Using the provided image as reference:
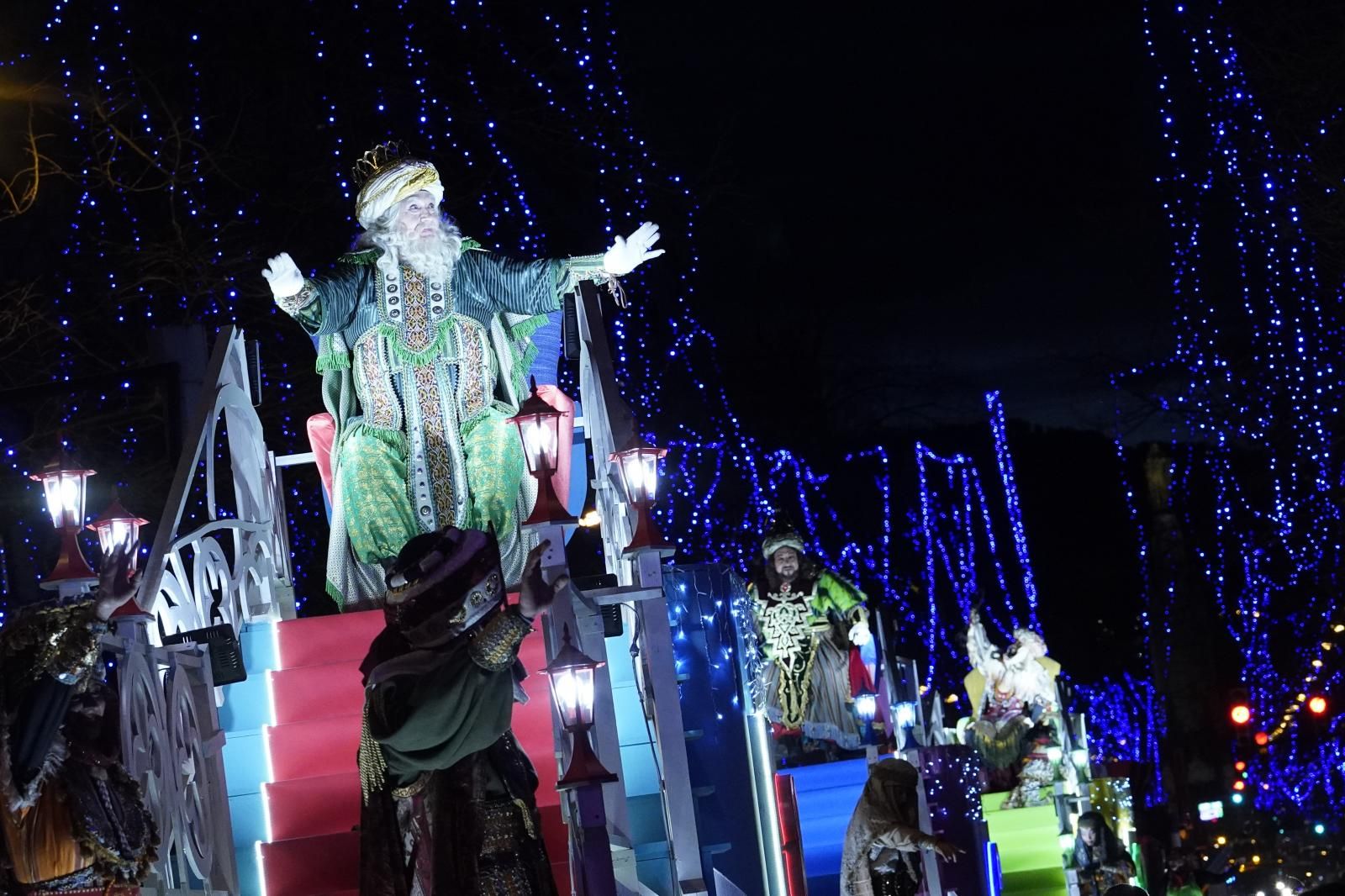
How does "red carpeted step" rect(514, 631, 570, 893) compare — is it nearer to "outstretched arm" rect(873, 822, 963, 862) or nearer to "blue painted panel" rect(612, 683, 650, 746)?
"blue painted panel" rect(612, 683, 650, 746)

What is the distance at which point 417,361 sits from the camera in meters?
9.84

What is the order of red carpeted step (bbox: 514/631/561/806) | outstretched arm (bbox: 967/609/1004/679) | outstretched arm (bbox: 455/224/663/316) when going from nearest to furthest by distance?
red carpeted step (bbox: 514/631/561/806) < outstretched arm (bbox: 455/224/663/316) < outstretched arm (bbox: 967/609/1004/679)

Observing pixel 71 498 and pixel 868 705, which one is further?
pixel 868 705

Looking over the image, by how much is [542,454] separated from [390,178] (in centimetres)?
249

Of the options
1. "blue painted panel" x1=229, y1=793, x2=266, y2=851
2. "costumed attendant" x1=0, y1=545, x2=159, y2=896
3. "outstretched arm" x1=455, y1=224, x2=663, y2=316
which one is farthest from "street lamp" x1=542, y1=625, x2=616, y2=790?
"outstretched arm" x1=455, y1=224, x2=663, y2=316

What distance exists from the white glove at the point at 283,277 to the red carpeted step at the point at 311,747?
2.57 metres

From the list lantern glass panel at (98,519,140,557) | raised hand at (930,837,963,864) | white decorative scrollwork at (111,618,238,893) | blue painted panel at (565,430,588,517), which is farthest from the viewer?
blue painted panel at (565,430,588,517)

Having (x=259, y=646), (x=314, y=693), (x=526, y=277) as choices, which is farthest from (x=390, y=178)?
(x=314, y=693)

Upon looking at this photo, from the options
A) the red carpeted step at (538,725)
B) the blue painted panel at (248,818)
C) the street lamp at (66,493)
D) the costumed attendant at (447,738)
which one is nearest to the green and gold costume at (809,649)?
the red carpeted step at (538,725)

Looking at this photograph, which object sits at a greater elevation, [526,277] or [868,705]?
[526,277]

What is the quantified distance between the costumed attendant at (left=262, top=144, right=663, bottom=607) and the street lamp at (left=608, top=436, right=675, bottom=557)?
1.67 m

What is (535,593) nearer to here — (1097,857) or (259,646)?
(259,646)

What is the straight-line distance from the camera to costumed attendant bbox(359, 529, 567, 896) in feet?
19.5

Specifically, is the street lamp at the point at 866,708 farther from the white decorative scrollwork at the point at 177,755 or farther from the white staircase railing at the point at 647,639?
the white decorative scrollwork at the point at 177,755
